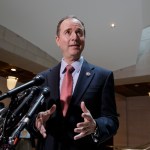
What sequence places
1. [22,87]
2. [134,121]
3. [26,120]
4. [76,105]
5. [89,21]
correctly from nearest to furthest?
[26,120] < [22,87] < [76,105] < [89,21] < [134,121]

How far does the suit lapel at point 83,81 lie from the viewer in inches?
42.4

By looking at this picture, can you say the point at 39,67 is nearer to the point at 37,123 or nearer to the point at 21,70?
the point at 21,70

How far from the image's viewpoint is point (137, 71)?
591 centimetres

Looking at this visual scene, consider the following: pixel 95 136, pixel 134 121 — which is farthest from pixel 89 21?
pixel 134 121

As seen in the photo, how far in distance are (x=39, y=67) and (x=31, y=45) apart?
687mm

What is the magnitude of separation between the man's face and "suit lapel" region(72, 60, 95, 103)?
0.08m

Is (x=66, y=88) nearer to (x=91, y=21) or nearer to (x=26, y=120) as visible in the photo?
(x=26, y=120)

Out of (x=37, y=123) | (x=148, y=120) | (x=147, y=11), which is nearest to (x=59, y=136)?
(x=37, y=123)

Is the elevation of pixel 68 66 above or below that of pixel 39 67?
below

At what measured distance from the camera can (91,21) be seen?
389cm

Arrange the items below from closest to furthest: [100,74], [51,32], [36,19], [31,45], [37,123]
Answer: [37,123] < [100,74] < [36,19] < [51,32] < [31,45]

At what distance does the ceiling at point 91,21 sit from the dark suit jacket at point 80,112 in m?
2.44

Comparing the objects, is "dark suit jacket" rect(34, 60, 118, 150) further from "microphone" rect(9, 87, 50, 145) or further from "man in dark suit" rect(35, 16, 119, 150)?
"microphone" rect(9, 87, 50, 145)

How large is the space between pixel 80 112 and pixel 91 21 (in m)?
2.99
